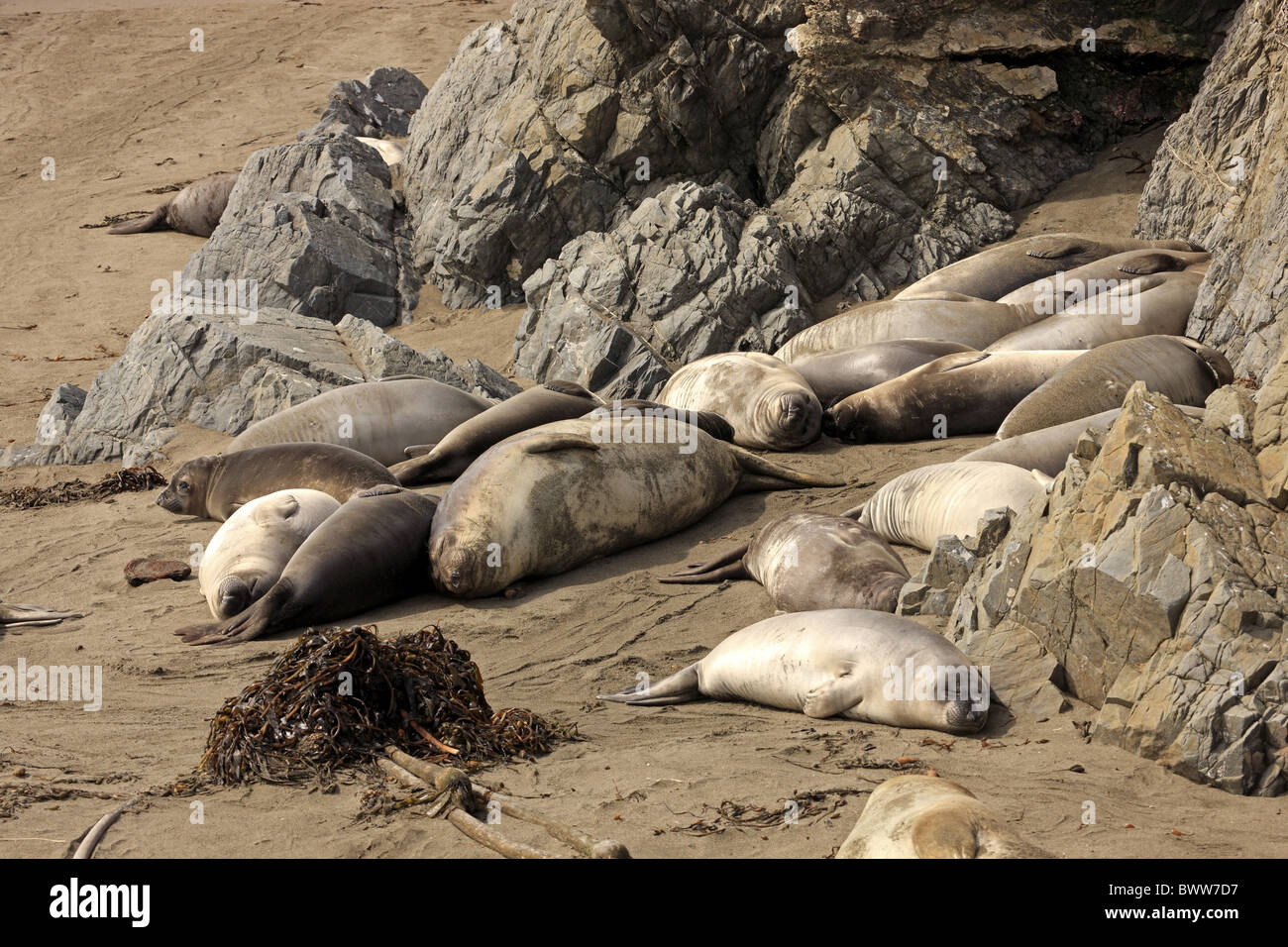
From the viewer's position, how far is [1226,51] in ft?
33.9

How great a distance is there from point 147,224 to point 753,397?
11645 mm

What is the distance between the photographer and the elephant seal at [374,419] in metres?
9.10

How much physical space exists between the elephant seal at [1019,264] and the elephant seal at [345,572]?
5.41 meters

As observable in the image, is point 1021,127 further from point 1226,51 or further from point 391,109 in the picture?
point 391,109

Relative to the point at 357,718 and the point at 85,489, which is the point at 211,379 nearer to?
the point at 85,489

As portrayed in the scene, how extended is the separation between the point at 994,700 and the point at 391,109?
55.0ft

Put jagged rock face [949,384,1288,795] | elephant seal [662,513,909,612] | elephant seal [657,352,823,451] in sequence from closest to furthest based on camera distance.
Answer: jagged rock face [949,384,1288,795] < elephant seal [662,513,909,612] < elephant seal [657,352,823,451]

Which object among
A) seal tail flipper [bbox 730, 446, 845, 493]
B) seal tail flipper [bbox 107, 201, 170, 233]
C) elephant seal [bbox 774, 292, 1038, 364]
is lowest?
seal tail flipper [bbox 730, 446, 845, 493]

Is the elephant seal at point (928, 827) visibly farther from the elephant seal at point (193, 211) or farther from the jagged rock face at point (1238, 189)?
the elephant seal at point (193, 211)

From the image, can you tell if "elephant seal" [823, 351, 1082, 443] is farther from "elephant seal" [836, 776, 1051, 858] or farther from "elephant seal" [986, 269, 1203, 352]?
"elephant seal" [836, 776, 1051, 858]

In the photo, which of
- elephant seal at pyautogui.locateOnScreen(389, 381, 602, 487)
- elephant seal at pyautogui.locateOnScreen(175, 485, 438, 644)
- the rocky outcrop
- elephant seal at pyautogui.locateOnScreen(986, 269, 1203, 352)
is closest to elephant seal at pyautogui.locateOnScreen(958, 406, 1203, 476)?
elephant seal at pyautogui.locateOnScreen(986, 269, 1203, 352)

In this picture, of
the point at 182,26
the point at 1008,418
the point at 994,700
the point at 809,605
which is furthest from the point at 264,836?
the point at 182,26

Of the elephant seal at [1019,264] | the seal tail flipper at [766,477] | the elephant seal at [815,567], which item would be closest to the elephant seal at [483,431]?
the seal tail flipper at [766,477]

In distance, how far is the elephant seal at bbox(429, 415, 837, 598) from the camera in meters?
6.89
